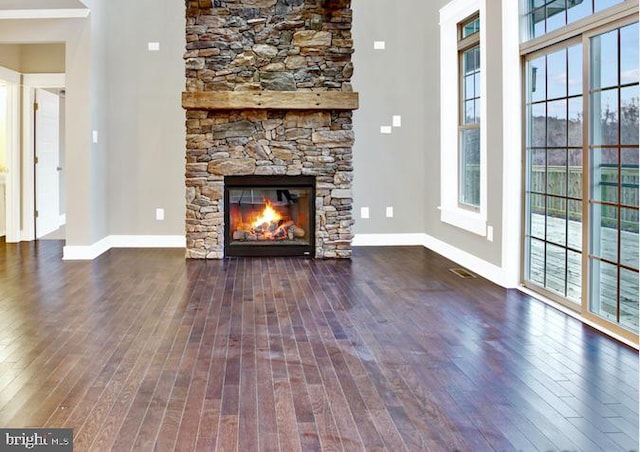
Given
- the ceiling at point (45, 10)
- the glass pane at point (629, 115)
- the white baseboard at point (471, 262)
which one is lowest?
the white baseboard at point (471, 262)

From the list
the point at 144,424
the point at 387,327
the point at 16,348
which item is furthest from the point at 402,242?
the point at 144,424

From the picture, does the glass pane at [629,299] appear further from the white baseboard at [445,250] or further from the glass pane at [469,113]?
the glass pane at [469,113]

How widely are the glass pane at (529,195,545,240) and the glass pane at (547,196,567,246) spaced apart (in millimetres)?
110

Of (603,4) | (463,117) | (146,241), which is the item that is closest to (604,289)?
(603,4)

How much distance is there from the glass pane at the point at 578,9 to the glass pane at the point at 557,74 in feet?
0.86

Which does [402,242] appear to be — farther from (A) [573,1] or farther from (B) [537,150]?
(A) [573,1]

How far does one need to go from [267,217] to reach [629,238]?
14.1ft

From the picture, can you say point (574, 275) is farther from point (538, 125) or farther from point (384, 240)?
point (384, 240)

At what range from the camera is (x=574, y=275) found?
15.5 ft

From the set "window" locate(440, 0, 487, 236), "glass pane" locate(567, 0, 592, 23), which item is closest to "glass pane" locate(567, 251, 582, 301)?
"window" locate(440, 0, 487, 236)

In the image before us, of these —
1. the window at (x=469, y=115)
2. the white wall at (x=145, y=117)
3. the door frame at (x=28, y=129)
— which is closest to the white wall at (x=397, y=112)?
the window at (x=469, y=115)

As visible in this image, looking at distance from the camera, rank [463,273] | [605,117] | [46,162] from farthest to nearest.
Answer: [46,162]
[463,273]
[605,117]

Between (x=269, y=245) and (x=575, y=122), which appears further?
(x=269, y=245)

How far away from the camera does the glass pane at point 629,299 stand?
13.0ft
